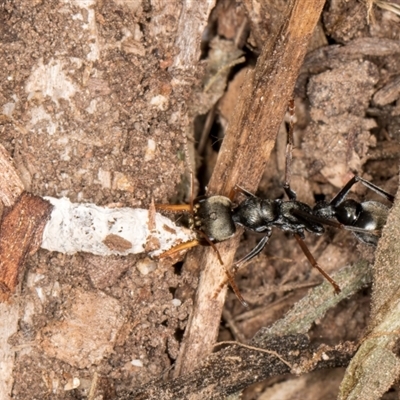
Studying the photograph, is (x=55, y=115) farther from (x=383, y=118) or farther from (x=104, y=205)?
(x=383, y=118)

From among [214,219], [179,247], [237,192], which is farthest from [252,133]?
[179,247]

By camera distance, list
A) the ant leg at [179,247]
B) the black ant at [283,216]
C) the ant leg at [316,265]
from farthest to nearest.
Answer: the ant leg at [316,265] < the black ant at [283,216] < the ant leg at [179,247]

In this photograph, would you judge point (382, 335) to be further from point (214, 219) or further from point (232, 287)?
point (214, 219)

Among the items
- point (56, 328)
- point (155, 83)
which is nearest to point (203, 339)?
point (56, 328)

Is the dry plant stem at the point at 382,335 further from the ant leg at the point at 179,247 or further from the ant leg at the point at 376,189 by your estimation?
the ant leg at the point at 179,247

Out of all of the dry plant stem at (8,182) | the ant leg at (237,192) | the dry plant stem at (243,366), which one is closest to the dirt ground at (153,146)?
the dry plant stem at (8,182)
